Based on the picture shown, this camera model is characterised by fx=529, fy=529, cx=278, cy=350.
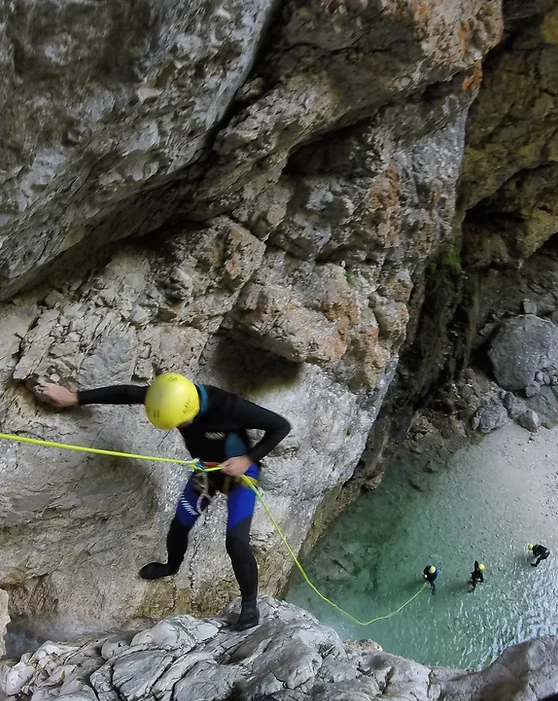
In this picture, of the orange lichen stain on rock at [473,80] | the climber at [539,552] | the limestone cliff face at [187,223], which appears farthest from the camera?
the climber at [539,552]

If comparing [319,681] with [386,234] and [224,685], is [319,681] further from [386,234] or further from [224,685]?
[386,234]

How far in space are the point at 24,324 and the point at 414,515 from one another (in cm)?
692

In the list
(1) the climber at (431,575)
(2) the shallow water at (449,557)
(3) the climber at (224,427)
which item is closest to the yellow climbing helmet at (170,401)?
(3) the climber at (224,427)

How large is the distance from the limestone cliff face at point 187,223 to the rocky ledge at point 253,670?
2.32 ft

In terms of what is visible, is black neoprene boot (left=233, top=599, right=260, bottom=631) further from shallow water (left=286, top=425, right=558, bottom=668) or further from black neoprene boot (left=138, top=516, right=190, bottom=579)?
shallow water (left=286, top=425, right=558, bottom=668)

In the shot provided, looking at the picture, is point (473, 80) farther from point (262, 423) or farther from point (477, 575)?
point (477, 575)

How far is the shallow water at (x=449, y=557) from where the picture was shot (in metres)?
6.45

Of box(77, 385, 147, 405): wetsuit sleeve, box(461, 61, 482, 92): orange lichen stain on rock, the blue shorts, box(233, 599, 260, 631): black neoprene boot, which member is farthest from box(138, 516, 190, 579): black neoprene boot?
box(461, 61, 482, 92): orange lichen stain on rock

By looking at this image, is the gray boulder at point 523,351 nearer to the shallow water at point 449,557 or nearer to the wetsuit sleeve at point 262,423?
the shallow water at point 449,557

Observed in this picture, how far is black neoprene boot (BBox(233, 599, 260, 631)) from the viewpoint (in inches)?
122

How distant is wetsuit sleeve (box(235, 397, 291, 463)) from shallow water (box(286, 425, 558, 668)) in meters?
4.10

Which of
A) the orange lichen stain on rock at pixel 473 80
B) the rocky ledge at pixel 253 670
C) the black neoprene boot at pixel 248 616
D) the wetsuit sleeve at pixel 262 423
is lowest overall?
the black neoprene boot at pixel 248 616

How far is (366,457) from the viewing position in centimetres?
795

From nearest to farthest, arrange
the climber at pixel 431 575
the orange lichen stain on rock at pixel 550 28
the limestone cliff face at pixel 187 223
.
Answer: the limestone cliff face at pixel 187 223 < the orange lichen stain on rock at pixel 550 28 < the climber at pixel 431 575
